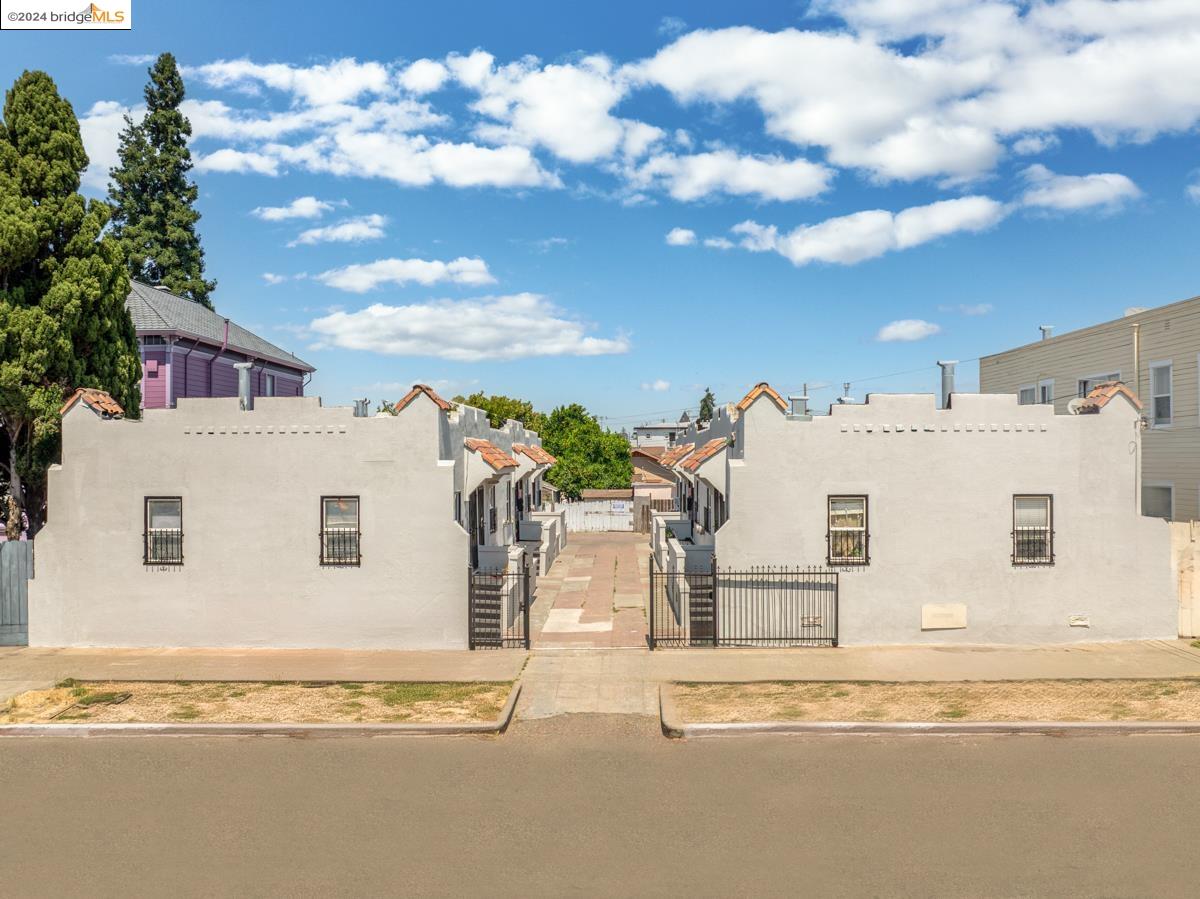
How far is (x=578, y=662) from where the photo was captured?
15758mm

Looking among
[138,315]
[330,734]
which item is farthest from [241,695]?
[138,315]

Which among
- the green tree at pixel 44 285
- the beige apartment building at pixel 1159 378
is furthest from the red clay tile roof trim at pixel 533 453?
the beige apartment building at pixel 1159 378

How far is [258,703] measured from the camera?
13.2 m

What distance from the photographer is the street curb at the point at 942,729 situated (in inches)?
466

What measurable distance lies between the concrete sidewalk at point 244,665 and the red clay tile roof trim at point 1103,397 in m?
11.9

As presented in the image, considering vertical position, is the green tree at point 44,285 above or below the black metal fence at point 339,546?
above

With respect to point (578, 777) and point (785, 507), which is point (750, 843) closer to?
point (578, 777)

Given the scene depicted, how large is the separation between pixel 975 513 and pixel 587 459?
4536 cm

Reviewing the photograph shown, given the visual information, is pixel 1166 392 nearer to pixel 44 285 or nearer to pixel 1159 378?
pixel 1159 378

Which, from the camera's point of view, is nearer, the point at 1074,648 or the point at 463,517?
A: the point at 1074,648

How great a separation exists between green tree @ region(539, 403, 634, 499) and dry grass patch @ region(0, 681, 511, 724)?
148ft

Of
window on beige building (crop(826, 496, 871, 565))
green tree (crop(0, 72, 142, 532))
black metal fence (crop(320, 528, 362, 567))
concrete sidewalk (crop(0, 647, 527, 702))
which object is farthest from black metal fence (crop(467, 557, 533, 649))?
green tree (crop(0, 72, 142, 532))

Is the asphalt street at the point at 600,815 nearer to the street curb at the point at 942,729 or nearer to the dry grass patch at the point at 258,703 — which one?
the street curb at the point at 942,729

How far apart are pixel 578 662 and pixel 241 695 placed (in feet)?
18.4
